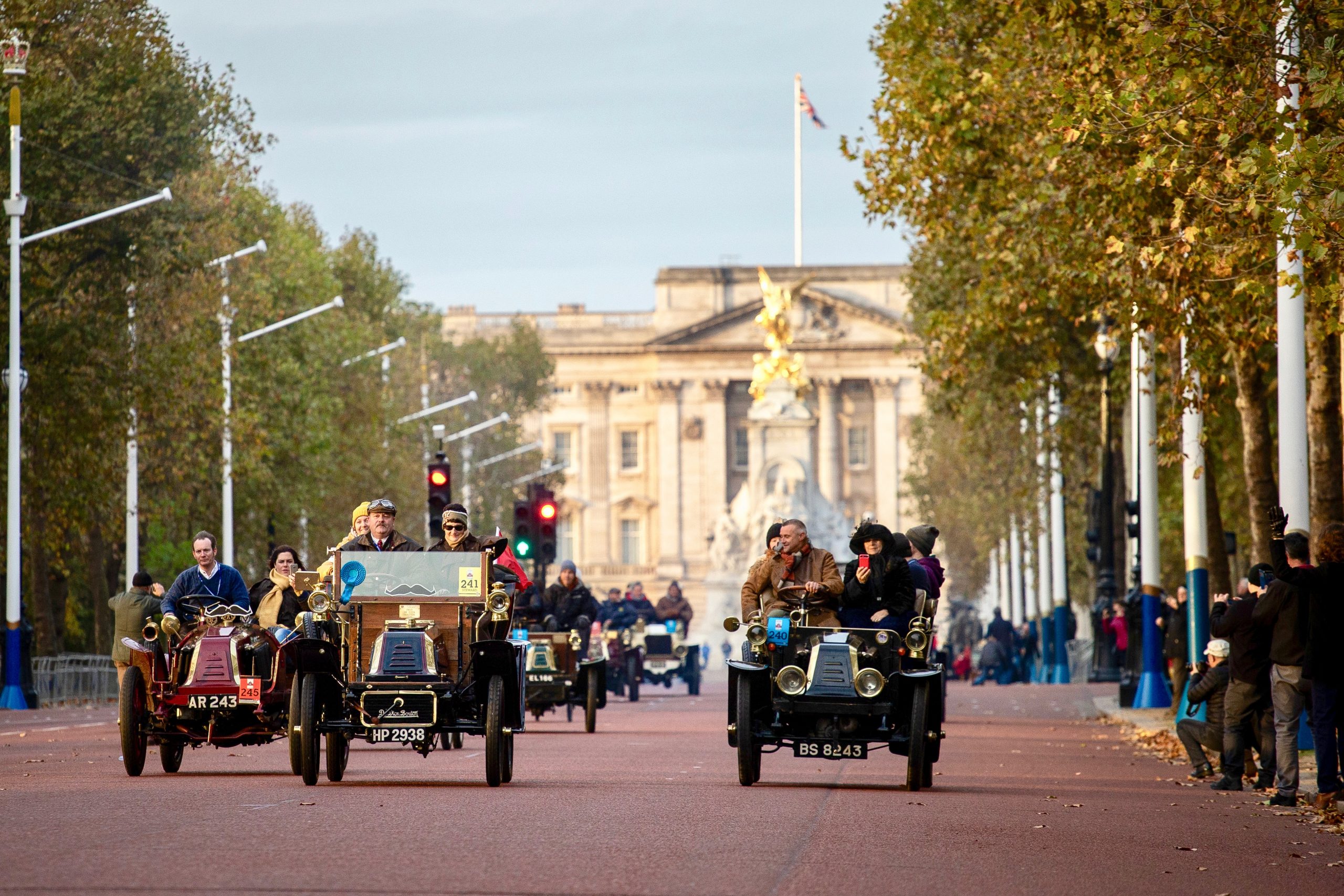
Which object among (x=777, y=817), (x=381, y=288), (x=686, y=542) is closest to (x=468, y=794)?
(x=777, y=817)

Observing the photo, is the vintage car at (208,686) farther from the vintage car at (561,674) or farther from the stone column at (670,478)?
the stone column at (670,478)

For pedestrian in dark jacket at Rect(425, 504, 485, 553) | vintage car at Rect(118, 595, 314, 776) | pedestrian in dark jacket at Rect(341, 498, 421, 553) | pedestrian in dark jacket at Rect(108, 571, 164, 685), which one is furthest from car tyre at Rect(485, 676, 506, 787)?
pedestrian in dark jacket at Rect(108, 571, 164, 685)

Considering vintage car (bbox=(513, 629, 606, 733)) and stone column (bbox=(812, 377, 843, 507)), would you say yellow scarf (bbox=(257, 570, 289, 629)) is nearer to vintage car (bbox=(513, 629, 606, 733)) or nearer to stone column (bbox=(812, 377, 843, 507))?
vintage car (bbox=(513, 629, 606, 733))

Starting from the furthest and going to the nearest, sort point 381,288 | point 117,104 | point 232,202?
point 381,288
point 232,202
point 117,104

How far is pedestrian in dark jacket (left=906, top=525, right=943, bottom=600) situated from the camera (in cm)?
2027

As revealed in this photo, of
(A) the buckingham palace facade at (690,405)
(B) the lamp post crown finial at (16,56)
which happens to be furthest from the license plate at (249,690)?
(A) the buckingham palace facade at (690,405)

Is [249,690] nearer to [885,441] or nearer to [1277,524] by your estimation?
[1277,524]

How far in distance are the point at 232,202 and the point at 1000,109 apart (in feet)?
73.9

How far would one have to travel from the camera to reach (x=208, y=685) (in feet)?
54.0

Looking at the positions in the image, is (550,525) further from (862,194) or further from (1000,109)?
(1000,109)

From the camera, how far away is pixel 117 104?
127ft

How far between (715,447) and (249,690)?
111870mm

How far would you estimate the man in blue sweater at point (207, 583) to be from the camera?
16.8 m

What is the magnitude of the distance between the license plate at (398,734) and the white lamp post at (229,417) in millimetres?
29118
